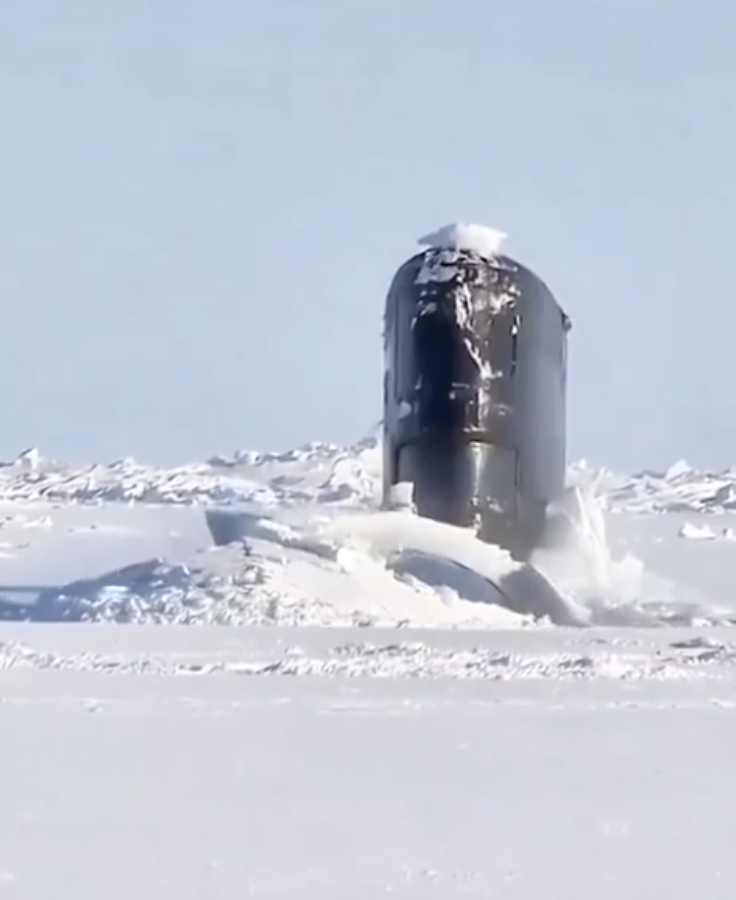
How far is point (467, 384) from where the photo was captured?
48.3 feet

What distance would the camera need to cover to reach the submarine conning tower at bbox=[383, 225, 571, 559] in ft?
48.3

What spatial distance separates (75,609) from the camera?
12375 mm

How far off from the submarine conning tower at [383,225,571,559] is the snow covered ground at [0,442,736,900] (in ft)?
2.77

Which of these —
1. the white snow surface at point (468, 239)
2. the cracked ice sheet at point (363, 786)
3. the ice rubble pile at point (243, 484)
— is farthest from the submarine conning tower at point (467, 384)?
the ice rubble pile at point (243, 484)

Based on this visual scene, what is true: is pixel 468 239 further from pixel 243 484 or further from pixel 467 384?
pixel 243 484

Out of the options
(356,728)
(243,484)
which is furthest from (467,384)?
(243,484)

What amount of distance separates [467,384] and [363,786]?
30.9 feet

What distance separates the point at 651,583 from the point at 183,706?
11.3m

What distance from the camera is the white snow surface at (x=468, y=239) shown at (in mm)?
15336

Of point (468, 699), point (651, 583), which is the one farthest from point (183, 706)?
point (651, 583)

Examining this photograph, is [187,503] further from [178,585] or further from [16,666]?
[16,666]

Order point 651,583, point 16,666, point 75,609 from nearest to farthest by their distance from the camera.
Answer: point 16,666
point 75,609
point 651,583

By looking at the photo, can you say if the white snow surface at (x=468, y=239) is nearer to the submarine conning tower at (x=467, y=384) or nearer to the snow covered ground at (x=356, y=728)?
the submarine conning tower at (x=467, y=384)

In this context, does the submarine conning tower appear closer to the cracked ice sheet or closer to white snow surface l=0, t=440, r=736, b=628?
white snow surface l=0, t=440, r=736, b=628
